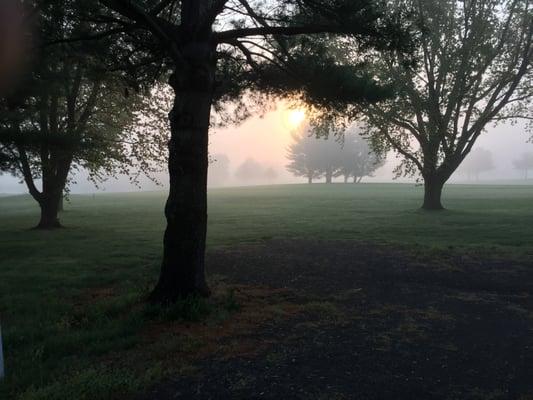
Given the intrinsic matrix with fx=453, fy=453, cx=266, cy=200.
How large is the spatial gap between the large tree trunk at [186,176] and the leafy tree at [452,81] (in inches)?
611

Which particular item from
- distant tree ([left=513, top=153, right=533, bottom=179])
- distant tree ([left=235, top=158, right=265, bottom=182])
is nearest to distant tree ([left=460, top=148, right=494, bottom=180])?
distant tree ([left=513, top=153, right=533, bottom=179])

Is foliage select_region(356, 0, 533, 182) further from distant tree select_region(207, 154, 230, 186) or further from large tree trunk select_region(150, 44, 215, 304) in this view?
distant tree select_region(207, 154, 230, 186)

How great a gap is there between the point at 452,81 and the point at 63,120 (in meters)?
19.1

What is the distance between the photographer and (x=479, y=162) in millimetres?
138375

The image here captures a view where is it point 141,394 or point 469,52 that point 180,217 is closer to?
point 141,394

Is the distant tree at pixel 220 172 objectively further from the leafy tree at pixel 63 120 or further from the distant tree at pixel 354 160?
the leafy tree at pixel 63 120

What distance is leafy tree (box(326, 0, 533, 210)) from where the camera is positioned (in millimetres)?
21953

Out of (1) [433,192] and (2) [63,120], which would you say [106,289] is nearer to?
(2) [63,120]

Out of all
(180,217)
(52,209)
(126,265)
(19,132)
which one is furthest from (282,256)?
(52,209)

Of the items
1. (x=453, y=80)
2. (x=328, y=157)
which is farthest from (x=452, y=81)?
(x=328, y=157)

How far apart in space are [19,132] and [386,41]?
31.6ft

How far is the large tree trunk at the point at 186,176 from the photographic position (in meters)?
6.75

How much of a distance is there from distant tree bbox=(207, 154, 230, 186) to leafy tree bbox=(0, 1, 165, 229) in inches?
4892

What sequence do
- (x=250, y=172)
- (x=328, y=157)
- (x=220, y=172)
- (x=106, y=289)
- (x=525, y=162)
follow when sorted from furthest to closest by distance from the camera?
(x=220, y=172), (x=250, y=172), (x=525, y=162), (x=328, y=157), (x=106, y=289)
